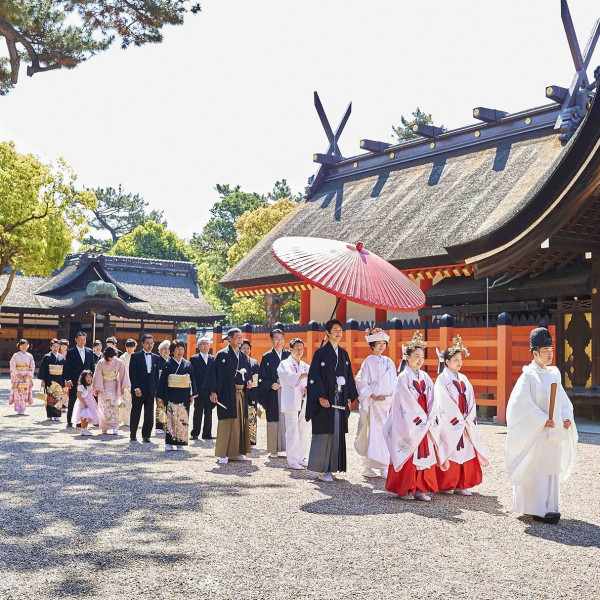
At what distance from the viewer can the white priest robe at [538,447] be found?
583 centimetres

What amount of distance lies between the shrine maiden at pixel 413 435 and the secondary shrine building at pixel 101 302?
2328cm

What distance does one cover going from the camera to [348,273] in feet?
23.7

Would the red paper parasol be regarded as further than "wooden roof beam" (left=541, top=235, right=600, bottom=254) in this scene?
No

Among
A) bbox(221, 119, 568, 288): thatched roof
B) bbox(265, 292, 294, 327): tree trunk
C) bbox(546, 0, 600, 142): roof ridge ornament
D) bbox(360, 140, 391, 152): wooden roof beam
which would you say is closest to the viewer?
bbox(221, 119, 568, 288): thatched roof

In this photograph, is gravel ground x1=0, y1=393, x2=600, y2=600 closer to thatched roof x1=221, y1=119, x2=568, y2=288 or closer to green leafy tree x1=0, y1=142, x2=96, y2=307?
thatched roof x1=221, y1=119, x2=568, y2=288

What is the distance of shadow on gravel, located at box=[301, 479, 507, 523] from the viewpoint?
6.08 m

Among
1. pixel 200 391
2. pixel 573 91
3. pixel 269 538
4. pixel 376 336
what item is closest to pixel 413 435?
pixel 376 336

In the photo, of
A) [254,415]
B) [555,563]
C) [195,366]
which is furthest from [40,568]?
[195,366]

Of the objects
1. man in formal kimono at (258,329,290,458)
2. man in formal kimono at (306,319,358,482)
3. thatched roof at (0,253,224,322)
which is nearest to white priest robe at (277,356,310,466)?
man in formal kimono at (258,329,290,458)

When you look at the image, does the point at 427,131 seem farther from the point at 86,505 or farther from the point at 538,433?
the point at 86,505

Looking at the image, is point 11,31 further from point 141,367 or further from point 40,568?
point 40,568

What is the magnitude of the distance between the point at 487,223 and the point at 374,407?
7886 millimetres

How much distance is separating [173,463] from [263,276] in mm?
11286

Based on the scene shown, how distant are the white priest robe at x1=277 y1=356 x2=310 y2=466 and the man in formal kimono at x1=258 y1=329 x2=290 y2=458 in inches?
15.1
